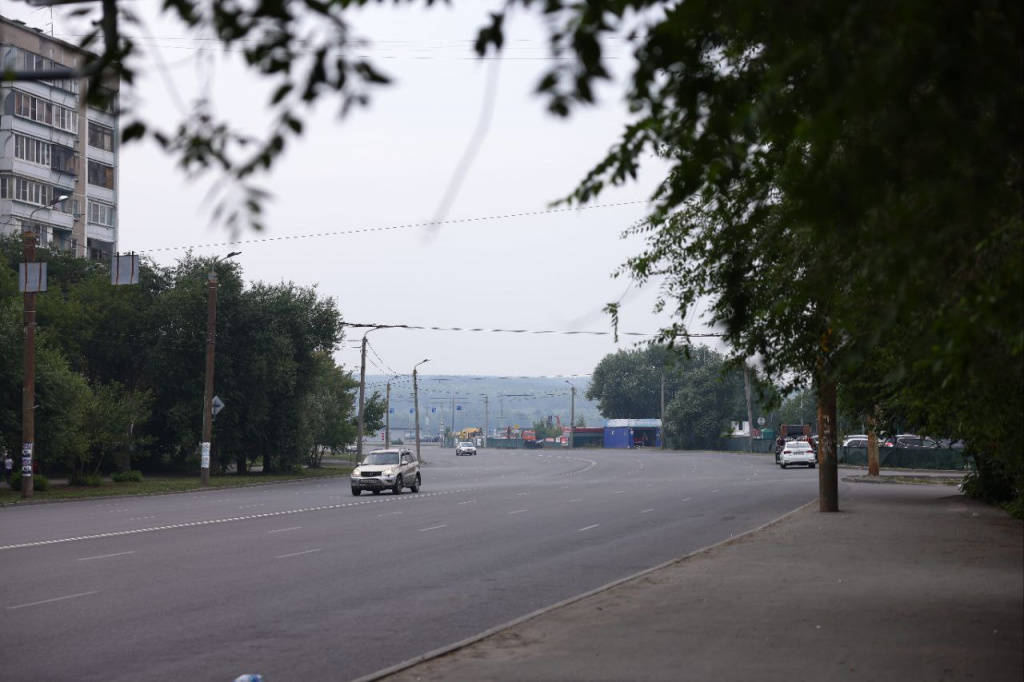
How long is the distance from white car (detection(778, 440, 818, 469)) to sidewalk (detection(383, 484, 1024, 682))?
5079cm

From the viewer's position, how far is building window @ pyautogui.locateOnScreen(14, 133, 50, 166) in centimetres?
7681

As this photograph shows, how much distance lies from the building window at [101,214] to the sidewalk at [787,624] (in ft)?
249

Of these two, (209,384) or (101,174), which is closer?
(209,384)

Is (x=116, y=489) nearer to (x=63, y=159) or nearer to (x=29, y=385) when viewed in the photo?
(x=29, y=385)

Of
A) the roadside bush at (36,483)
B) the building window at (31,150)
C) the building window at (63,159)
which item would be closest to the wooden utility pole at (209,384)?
the roadside bush at (36,483)

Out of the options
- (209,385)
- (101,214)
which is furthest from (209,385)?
(101,214)

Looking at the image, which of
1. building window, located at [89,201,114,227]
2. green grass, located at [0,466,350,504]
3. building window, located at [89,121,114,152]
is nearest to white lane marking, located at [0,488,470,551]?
green grass, located at [0,466,350,504]

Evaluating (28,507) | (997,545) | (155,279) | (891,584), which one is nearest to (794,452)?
(155,279)

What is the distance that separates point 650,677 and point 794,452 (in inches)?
2499

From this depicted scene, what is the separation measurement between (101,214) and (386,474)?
53.8 m

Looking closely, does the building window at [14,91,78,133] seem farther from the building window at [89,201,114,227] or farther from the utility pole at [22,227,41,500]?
the utility pole at [22,227,41,500]

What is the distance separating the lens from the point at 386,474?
42.8 meters

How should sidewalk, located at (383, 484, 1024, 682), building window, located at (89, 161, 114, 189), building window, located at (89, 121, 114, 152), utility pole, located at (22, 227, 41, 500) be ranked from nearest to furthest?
sidewalk, located at (383, 484, 1024, 682)
utility pole, located at (22, 227, 41, 500)
building window, located at (89, 121, 114, 152)
building window, located at (89, 161, 114, 189)

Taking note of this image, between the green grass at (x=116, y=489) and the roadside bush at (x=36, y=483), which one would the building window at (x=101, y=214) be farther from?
the roadside bush at (x=36, y=483)
